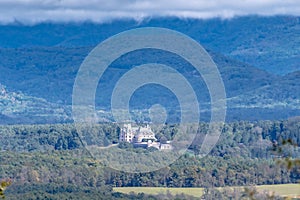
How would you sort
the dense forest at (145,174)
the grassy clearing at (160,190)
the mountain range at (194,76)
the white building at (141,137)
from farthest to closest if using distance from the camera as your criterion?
1. the mountain range at (194,76)
2. the white building at (141,137)
3. the dense forest at (145,174)
4. the grassy clearing at (160,190)

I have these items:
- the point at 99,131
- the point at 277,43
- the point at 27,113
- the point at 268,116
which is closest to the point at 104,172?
the point at 99,131

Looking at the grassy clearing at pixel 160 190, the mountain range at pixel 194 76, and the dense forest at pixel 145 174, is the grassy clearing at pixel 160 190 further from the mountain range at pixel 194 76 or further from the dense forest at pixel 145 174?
the mountain range at pixel 194 76

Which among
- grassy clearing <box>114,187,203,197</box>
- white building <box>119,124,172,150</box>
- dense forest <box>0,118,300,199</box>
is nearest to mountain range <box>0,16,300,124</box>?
white building <box>119,124,172,150</box>

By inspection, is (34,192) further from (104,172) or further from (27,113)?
(27,113)

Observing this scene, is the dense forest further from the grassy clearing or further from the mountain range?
the mountain range

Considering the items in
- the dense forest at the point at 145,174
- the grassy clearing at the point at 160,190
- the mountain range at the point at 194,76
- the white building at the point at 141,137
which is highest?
the mountain range at the point at 194,76

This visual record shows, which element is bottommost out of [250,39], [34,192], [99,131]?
[34,192]

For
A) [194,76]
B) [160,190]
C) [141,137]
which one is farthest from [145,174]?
[194,76]

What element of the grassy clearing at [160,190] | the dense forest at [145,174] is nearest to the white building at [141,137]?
the dense forest at [145,174]
